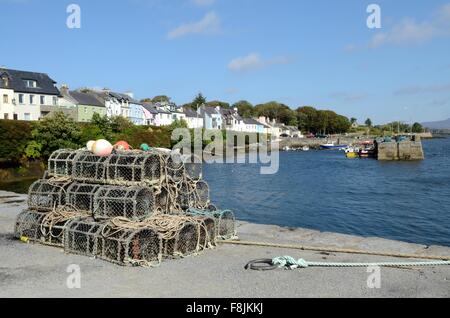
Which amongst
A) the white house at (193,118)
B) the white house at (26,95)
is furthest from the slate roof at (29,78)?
the white house at (193,118)

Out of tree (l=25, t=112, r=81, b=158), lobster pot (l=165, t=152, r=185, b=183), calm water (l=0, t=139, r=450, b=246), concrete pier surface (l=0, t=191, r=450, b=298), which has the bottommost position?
calm water (l=0, t=139, r=450, b=246)

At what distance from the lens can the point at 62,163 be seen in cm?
1411

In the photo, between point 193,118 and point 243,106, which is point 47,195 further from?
point 243,106

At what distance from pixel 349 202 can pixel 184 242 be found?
23368mm

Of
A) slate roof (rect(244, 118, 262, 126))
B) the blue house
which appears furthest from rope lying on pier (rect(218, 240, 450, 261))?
slate roof (rect(244, 118, 262, 126))

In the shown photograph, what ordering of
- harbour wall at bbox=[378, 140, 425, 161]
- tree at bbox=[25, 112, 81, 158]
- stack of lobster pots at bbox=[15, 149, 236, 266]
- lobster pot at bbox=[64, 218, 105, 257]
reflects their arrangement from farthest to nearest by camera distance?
harbour wall at bbox=[378, 140, 425, 161] → tree at bbox=[25, 112, 81, 158] → lobster pot at bbox=[64, 218, 105, 257] → stack of lobster pots at bbox=[15, 149, 236, 266]

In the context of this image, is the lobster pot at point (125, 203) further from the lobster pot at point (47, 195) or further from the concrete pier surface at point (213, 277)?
the lobster pot at point (47, 195)

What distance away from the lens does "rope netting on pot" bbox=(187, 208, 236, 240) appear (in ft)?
43.8

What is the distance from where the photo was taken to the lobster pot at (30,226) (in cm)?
1298

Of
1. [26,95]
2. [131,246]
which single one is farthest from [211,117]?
[131,246]

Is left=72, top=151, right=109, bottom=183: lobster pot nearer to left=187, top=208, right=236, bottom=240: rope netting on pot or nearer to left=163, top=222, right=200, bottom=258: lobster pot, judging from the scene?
left=187, top=208, right=236, bottom=240: rope netting on pot

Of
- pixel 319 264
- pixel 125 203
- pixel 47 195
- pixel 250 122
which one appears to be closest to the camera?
pixel 319 264

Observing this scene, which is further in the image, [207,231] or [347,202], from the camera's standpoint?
[347,202]

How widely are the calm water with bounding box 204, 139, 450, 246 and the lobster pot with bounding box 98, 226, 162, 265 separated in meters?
13.9
